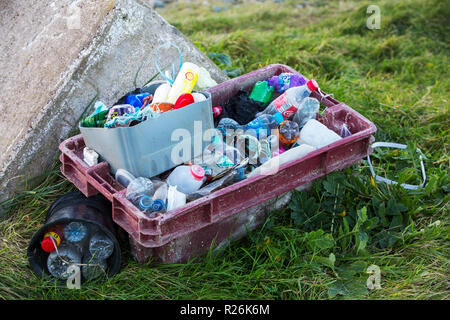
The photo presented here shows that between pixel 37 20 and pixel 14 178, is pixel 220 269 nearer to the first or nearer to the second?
pixel 14 178

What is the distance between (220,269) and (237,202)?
0.39 metres

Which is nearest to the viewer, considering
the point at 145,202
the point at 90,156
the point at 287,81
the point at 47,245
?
the point at 145,202

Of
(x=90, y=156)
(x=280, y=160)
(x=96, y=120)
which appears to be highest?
(x=96, y=120)

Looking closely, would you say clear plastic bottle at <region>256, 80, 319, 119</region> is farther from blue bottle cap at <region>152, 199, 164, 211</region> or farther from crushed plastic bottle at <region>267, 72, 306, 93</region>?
blue bottle cap at <region>152, 199, 164, 211</region>

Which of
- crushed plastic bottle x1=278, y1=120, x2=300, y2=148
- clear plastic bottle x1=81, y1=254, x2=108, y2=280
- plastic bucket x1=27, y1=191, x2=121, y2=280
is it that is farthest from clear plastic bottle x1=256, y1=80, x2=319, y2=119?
clear plastic bottle x1=81, y1=254, x2=108, y2=280

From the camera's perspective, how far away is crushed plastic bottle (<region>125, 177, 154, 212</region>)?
8.05 ft

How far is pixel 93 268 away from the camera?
2.64m

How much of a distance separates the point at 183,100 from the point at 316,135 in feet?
2.73

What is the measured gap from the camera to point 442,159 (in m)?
3.71

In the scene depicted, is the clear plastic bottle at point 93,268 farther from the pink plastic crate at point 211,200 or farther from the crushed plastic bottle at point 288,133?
the crushed plastic bottle at point 288,133

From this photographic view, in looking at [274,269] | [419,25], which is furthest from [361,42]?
[274,269]

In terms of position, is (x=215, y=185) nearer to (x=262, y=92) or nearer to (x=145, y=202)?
(x=145, y=202)

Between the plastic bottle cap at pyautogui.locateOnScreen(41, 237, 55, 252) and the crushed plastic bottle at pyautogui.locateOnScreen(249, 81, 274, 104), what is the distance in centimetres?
161

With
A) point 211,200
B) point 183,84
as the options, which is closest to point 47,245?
point 211,200
